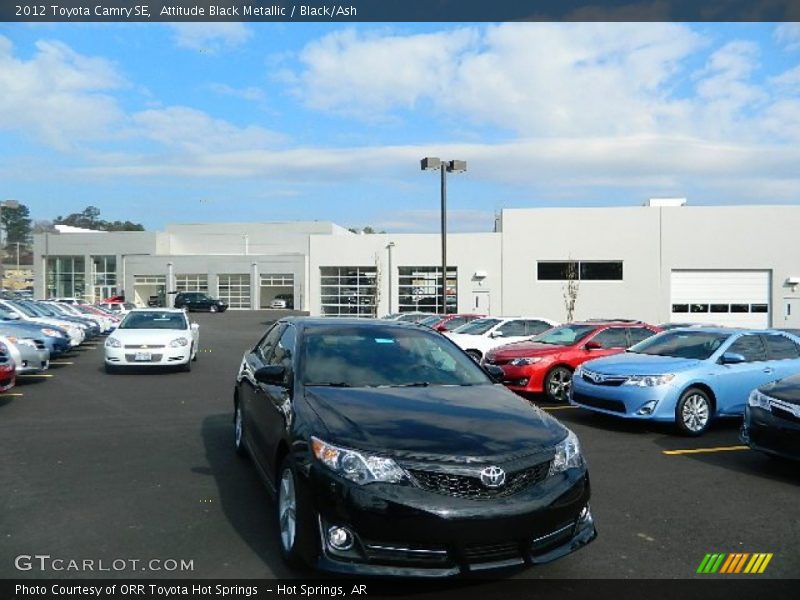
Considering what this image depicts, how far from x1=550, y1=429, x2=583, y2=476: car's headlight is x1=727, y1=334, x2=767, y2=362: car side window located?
6121 millimetres

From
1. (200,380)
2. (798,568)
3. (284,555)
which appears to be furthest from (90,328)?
(798,568)

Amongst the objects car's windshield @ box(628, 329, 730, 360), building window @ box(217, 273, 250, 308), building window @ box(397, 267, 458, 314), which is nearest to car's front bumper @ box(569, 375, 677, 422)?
car's windshield @ box(628, 329, 730, 360)

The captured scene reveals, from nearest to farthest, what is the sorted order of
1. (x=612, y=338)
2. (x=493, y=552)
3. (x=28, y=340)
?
1. (x=493, y=552)
2. (x=612, y=338)
3. (x=28, y=340)

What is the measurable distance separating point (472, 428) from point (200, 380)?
11351 mm

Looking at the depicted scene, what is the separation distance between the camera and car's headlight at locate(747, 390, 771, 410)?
7213 mm

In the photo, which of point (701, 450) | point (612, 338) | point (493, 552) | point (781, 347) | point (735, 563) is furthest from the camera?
point (612, 338)

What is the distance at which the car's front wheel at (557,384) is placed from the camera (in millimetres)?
12023

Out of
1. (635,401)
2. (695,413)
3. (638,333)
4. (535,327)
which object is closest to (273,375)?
(635,401)

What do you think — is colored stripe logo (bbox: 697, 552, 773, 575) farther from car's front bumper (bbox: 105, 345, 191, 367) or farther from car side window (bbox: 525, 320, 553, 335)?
car side window (bbox: 525, 320, 553, 335)

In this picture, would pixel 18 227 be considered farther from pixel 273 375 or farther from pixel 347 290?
pixel 273 375

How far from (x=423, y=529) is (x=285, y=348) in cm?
270

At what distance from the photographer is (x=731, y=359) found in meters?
9.22

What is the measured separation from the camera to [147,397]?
12.1 metres

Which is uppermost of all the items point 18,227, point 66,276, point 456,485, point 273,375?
point 18,227
